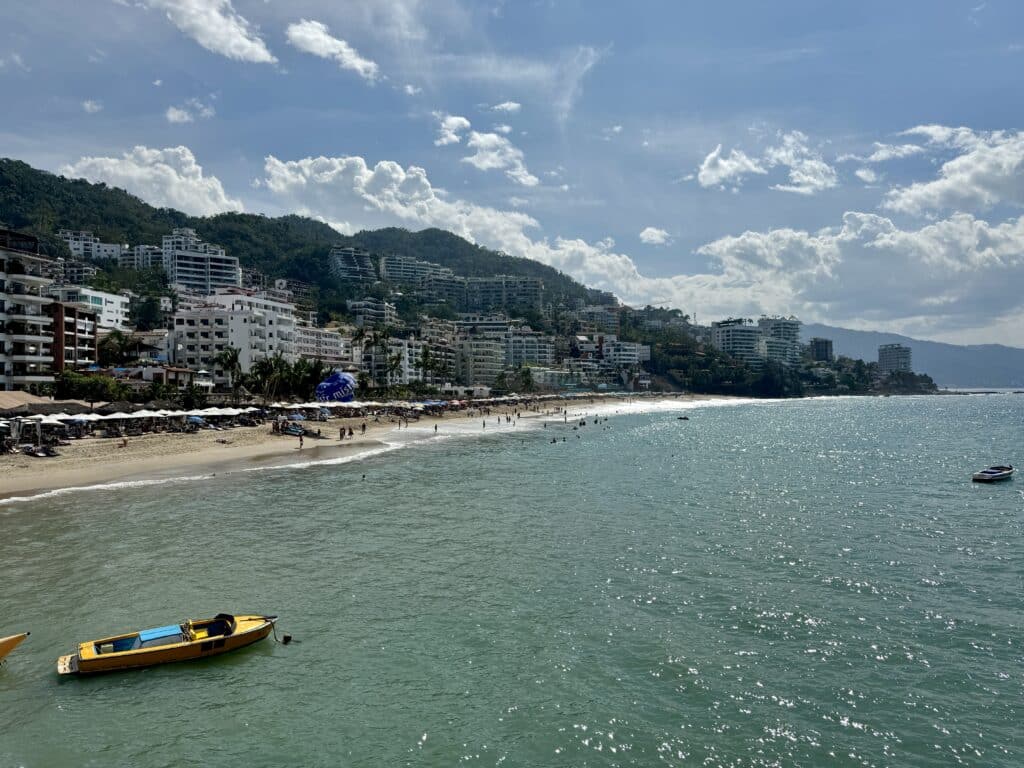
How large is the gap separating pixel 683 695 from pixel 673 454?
47.3m

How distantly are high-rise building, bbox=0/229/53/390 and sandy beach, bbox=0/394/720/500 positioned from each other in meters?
18.3

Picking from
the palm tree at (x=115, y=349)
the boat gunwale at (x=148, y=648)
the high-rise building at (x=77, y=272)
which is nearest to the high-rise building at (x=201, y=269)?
the high-rise building at (x=77, y=272)

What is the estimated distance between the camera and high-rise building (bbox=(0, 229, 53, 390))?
62562 mm

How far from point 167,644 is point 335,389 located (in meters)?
75.1

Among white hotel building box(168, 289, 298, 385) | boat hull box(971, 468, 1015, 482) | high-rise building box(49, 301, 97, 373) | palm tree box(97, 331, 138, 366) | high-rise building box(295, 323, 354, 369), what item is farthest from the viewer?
high-rise building box(295, 323, 354, 369)

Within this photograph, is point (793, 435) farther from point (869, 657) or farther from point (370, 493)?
point (869, 657)

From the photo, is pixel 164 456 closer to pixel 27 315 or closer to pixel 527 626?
pixel 27 315

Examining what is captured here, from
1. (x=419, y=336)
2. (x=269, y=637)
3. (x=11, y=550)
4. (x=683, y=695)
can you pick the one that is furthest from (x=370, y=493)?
(x=419, y=336)

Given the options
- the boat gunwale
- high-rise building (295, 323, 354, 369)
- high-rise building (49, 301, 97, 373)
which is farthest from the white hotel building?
the boat gunwale

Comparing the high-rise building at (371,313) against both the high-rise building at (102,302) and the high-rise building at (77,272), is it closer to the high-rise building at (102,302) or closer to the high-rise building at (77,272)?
the high-rise building at (77,272)

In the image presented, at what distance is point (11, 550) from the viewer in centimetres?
2444

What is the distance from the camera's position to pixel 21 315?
6362 cm

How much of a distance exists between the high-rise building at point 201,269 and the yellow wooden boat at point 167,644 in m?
161

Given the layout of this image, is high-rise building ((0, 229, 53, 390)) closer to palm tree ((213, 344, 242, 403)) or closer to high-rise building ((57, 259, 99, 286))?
palm tree ((213, 344, 242, 403))
